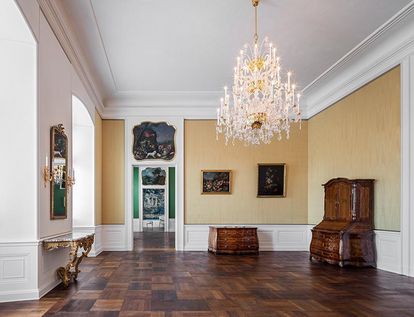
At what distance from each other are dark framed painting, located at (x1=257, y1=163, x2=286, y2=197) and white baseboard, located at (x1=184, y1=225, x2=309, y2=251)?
959 millimetres

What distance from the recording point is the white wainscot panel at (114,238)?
13180mm

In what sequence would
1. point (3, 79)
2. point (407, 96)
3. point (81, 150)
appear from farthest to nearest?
point (81, 150) < point (407, 96) < point (3, 79)

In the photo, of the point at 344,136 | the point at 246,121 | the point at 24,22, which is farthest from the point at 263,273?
the point at 24,22

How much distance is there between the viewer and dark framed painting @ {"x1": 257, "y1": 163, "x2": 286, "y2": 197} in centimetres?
1343

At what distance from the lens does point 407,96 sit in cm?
824

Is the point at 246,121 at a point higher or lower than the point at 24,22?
lower

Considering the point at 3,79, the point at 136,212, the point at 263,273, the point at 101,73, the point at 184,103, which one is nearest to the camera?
the point at 3,79

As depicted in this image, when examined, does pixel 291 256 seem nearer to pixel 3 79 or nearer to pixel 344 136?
pixel 344 136

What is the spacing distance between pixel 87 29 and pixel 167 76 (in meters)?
3.34

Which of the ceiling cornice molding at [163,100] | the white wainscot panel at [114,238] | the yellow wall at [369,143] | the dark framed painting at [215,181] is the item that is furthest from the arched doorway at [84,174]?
the yellow wall at [369,143]

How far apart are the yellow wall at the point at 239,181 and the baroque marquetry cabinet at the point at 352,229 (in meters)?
3.20

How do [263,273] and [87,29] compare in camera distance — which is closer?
[87,29]

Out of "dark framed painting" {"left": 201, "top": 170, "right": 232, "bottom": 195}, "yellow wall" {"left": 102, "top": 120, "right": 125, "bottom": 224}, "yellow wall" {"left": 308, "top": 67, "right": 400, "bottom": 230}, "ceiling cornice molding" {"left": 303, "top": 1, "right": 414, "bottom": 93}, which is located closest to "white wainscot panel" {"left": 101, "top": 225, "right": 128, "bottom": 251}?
"yellow wall" {"left": 102, "top": 120, "right": 125, "bottom": 224}

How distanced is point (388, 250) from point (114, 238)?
24.8ft
